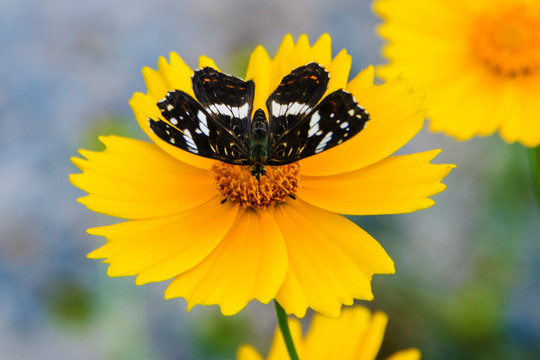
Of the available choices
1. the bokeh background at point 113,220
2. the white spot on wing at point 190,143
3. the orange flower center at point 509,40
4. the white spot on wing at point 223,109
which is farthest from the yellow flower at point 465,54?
the white spot on wing at point 190,143

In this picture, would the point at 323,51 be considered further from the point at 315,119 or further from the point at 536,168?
the point at 536,168

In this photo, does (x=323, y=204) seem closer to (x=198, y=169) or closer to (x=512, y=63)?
(x=198, y=169)

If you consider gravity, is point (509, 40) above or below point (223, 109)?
above

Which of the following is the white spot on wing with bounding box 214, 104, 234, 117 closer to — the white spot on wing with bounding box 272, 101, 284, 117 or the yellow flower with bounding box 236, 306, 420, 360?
the white spot on wing with bounding box 272, 101, 284, 117

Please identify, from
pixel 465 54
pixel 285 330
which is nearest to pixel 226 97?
pixel 285 330

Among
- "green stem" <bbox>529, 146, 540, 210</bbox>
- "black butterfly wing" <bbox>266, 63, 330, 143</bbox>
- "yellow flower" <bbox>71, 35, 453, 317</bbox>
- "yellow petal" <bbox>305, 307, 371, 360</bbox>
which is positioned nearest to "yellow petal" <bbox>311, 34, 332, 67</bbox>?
"yellow flower" <bbox>71, 35, 453, 317</bbox>

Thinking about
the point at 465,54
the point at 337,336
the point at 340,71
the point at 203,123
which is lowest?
the point at 337,336
